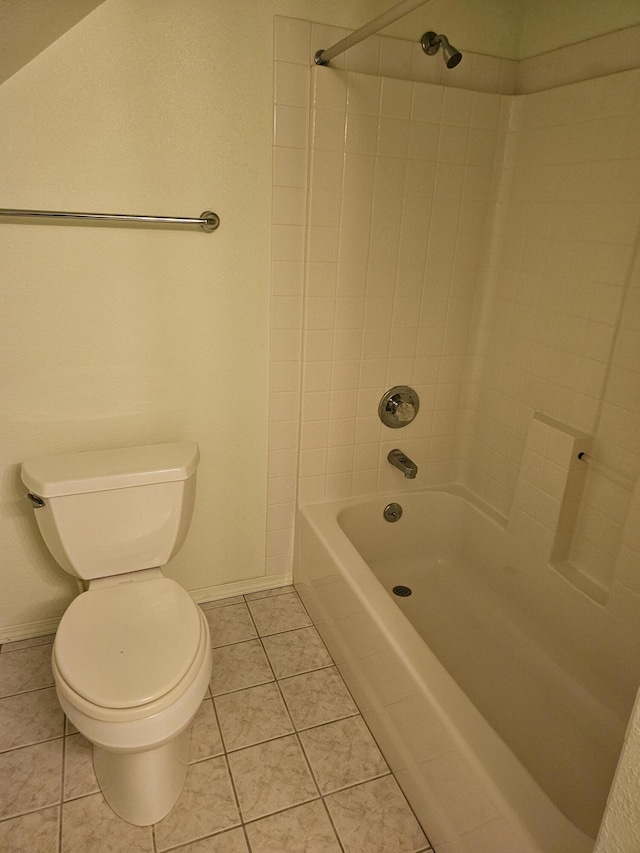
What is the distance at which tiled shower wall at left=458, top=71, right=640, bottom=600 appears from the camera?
155 centimetres

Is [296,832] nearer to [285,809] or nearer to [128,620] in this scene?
[285,809]

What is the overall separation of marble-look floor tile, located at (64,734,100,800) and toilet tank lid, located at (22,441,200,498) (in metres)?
0.72

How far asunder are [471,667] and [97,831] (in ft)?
3.71

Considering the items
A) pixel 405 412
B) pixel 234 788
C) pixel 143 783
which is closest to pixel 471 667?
pixel 234 788

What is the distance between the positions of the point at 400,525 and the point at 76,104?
1739mm

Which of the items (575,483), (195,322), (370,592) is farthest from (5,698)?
(575,483)

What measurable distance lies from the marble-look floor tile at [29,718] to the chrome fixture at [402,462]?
52.5 inches

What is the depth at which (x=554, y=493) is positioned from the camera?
1.76 m

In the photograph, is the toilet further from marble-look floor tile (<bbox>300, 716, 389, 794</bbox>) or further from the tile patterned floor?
marble-look floor tile (<bbox>300, 716, 389, 794</bbox>)

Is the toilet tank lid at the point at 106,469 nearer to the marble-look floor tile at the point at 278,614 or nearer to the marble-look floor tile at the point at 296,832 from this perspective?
the marble-look floor tile at the point at 278,614

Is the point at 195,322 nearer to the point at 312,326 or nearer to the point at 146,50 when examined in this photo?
the point at 312,326

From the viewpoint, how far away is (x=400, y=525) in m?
2.22

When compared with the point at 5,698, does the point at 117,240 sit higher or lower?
higher

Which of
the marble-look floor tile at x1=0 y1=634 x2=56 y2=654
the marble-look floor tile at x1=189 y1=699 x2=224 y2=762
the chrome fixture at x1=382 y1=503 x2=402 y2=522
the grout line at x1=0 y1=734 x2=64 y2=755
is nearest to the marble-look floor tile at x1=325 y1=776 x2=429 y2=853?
the marble-look floor tile at x1=189 y1=699 x2=224 y2=762
